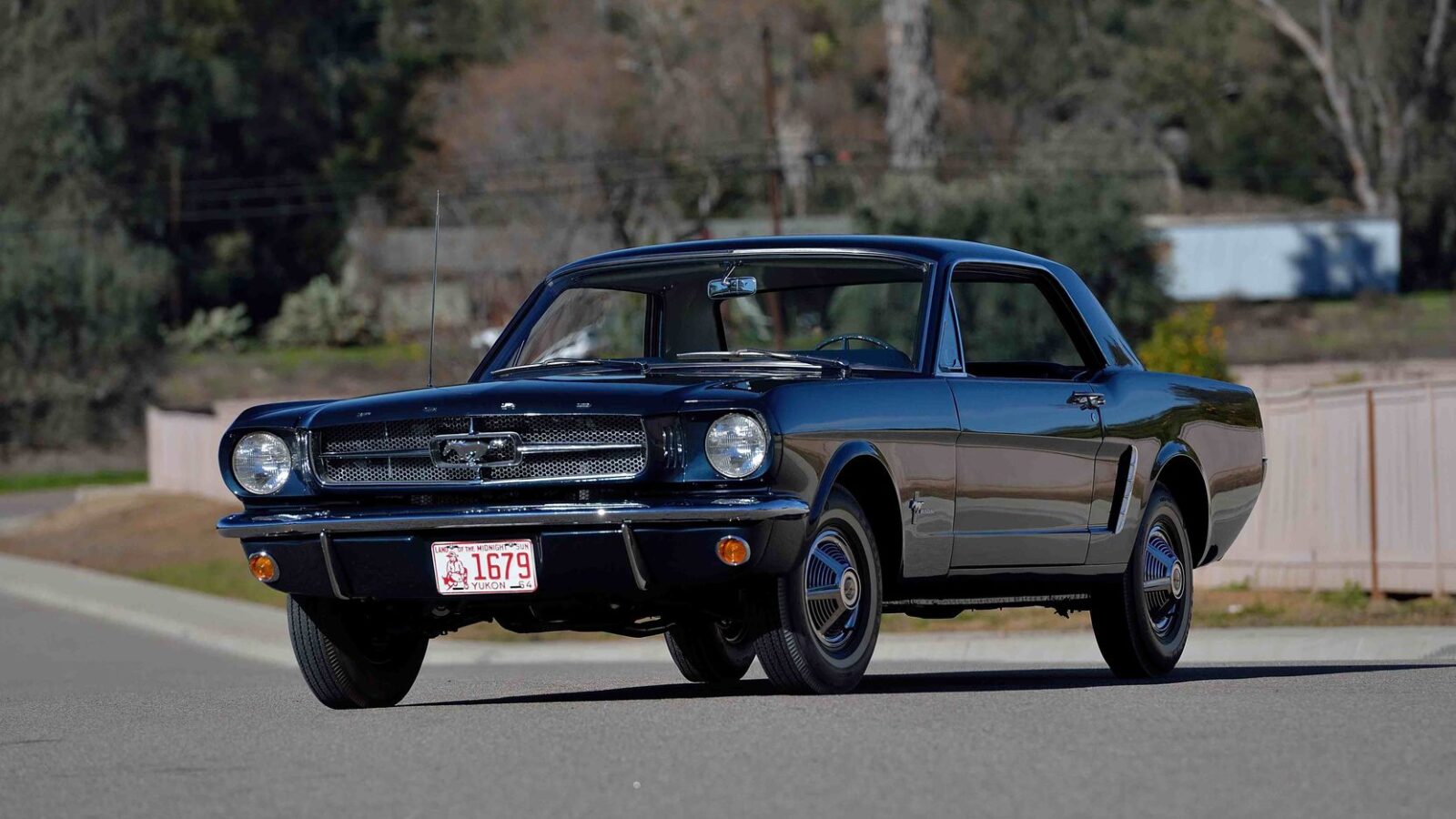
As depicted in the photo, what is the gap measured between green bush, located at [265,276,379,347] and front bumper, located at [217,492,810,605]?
6689 centimetres

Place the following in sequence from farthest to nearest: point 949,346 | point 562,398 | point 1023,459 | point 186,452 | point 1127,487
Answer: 1. point 186,452
2. point 1127,487
3. point 1023,459
4. point 949,346
5. point 562,398

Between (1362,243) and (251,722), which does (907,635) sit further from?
(1362,243)

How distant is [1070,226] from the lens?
5516 centimetres

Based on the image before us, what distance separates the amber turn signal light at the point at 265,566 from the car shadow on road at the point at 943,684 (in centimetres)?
87

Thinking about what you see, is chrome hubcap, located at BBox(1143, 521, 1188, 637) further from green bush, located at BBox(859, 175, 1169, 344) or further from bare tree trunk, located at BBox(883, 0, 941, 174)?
green bush, located at BBox(859, 175, 1169, 344)

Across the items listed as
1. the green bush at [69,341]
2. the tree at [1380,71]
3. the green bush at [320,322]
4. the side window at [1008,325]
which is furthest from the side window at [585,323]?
the green bush at [320,322]

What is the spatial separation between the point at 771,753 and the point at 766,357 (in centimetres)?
230

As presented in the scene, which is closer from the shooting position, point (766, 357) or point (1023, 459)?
point (766, 357)

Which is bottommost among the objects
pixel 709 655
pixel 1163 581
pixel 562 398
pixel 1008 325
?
pixel 709 655

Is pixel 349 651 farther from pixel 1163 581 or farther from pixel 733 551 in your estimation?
pixel 1163 581

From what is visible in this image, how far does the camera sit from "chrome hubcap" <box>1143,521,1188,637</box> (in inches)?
400

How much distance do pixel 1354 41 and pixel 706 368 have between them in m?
68.2

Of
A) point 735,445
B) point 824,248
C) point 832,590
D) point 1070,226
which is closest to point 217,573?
point 824,248

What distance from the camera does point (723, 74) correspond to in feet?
259
